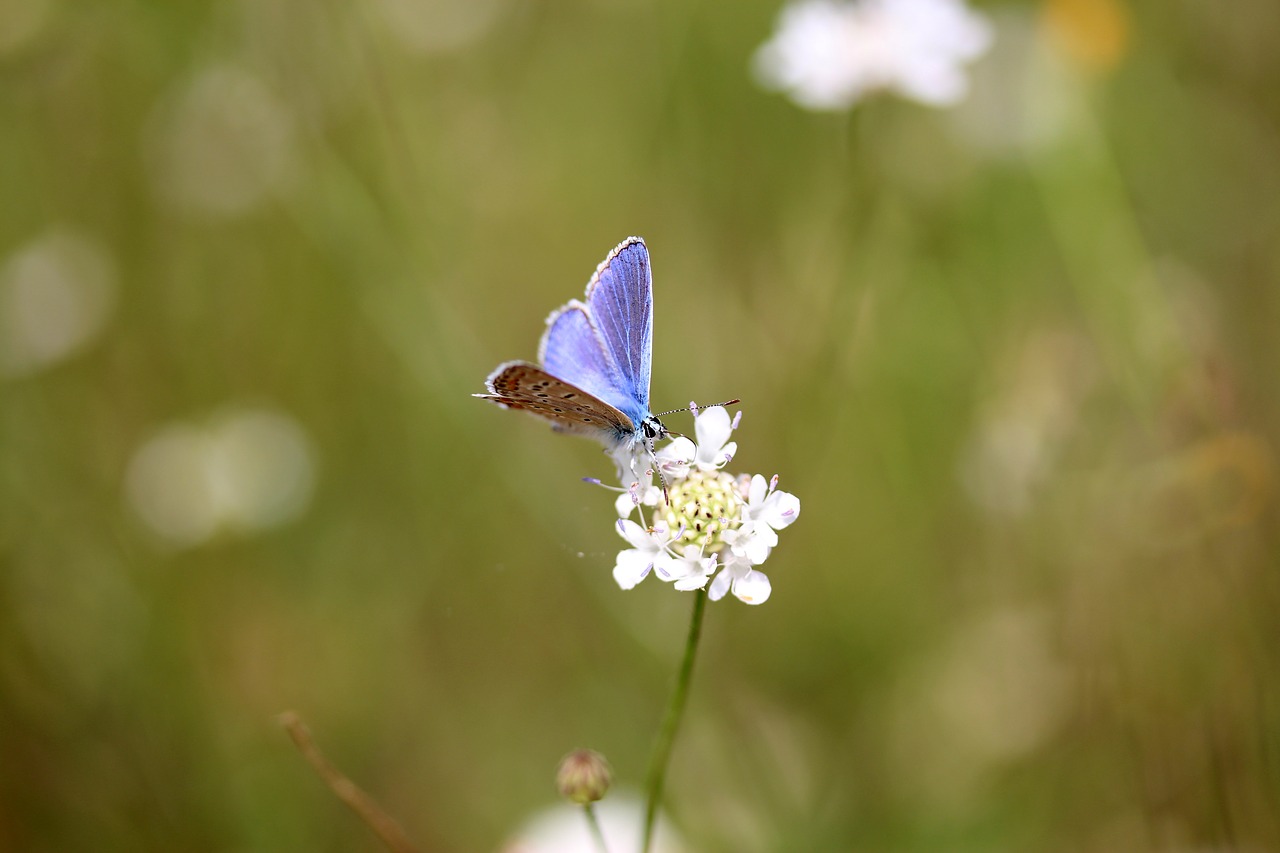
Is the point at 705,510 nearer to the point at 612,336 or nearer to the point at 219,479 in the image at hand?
the point at 612,336

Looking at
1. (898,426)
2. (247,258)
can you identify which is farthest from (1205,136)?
(247,258)


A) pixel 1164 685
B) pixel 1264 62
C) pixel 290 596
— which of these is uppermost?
pixel 1264 62

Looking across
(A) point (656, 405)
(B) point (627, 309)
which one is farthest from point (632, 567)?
(A) point (656, 405)

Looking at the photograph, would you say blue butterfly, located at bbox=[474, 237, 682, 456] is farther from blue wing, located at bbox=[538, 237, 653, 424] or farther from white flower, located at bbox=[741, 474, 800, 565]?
white flower, located at bbox=[741, 474, 800, 565]

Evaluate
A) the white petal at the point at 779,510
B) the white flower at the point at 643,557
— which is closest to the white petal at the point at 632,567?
the white flower at the point at 643,557

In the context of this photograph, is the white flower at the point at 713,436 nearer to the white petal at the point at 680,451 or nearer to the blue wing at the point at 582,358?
the white petal at the point at 680,451

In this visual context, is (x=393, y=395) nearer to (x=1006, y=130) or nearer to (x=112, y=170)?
(x=112, y=170)
